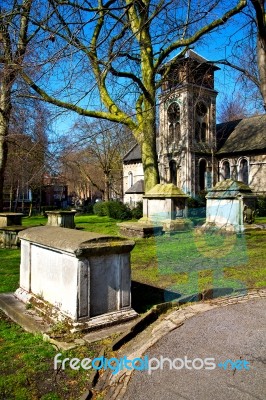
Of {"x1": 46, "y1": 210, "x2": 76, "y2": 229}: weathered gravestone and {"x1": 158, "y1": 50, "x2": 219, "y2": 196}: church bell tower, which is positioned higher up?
{"x1": 158, "y1": 50, "x2": 219, "y2": 196}: church bell tower

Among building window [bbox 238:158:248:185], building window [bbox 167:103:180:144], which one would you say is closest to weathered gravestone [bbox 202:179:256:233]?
building window [bbox 238:158:248:185]

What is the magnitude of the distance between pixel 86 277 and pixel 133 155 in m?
40.1

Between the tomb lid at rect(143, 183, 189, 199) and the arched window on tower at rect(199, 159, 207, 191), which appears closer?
the tomb lid at rect(143, 183, 189, 199)

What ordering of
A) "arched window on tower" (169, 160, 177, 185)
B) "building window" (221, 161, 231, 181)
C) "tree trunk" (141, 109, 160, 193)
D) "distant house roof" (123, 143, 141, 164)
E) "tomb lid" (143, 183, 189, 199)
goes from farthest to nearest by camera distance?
"distant house roof" (123, 143, 141, 164) < "arched window on tower" (169, 160, 177, 185) < "building window" (221, 161, 231, 181) < "tomb lid" (143, 183, 189, 199) < "tree trunk" (141, 109, 160, 193)

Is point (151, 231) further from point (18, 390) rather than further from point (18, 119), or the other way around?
point (18, 390)

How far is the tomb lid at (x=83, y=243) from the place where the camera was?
405cm

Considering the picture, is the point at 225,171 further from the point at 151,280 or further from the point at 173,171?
the point at 151,280

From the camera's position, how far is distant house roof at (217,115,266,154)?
3328 cm

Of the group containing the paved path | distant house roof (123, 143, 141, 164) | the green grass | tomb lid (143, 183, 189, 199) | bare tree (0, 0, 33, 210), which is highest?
distant house roof (123, 143, 141, 164)

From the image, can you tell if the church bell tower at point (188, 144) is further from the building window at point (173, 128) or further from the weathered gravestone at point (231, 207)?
the weathered gravestone at point (231, 207)

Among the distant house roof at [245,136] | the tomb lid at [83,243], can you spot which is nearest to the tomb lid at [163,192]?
the tomb lid at [83,243]

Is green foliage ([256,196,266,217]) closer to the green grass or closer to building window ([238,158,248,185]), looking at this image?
building window ([238,158,248,185])

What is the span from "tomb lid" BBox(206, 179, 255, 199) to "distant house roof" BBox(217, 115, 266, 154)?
20.0 m

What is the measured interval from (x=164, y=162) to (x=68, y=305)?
111 ft
